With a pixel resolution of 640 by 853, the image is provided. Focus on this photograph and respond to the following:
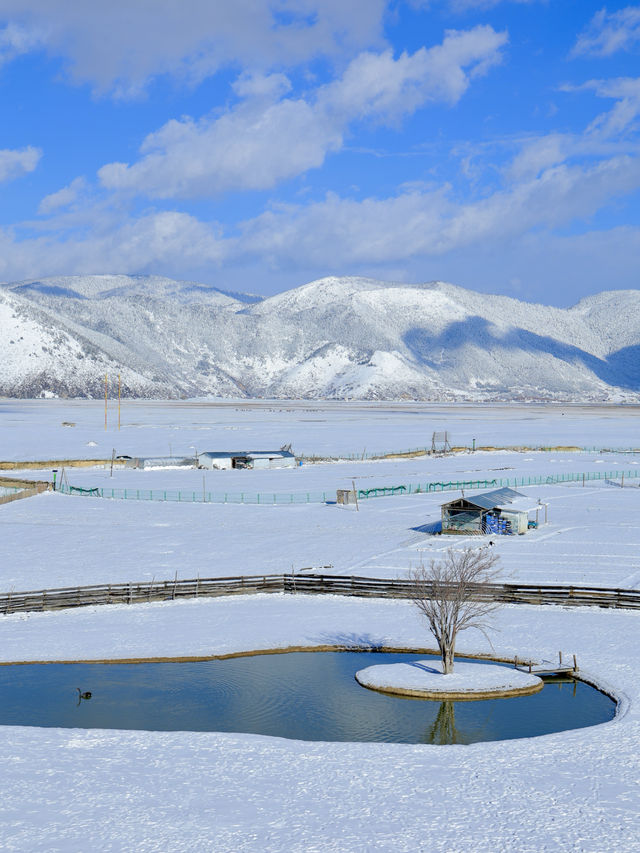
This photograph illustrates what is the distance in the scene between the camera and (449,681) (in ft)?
95.8

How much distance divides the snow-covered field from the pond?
106cm

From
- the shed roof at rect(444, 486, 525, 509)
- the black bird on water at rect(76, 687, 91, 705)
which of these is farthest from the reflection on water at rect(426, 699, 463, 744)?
the shed roof at rect(444, 486, 525, 509)

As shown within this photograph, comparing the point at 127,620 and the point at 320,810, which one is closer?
the point at 320,810

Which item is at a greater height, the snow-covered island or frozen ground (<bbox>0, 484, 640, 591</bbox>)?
frozen ground (<bbox>0, 484, 640, 591</bbox>)

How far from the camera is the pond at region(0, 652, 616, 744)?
2592cm

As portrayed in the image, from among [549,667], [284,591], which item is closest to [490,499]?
[284,591]

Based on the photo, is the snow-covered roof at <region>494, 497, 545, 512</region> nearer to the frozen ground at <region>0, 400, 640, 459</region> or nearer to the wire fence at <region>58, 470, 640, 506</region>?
the wire fence at <region>58, 470, 640, 506</region>

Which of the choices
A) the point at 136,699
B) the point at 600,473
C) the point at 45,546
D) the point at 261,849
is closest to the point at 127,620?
the point at 136,699

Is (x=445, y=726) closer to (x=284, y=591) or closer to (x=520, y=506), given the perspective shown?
(x=284, y=591)

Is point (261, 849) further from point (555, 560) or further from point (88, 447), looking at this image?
point (88, 447)

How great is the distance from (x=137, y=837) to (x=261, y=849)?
8.54 feet

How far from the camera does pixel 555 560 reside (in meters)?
47.1

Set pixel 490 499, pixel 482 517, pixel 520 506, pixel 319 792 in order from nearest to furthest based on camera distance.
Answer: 1. pixel 319 792
2. pixel 482 517
3. pixel 490 499
4. pixel 520 506

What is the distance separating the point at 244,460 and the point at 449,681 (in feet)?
221
